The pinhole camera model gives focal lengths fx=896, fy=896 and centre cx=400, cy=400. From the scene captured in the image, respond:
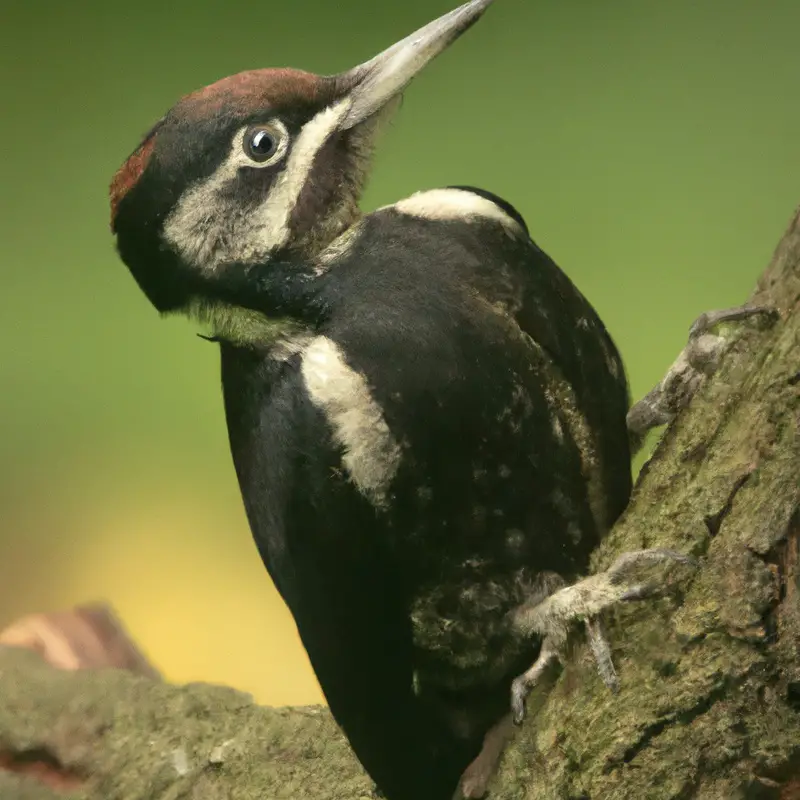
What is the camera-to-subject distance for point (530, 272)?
4.26 feet

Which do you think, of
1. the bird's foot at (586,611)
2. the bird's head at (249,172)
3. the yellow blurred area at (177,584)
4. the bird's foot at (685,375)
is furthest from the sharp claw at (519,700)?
the yellow blurred area at (177,584)

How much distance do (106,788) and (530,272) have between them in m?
1.47

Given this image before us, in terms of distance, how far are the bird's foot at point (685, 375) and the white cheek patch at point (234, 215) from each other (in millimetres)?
603

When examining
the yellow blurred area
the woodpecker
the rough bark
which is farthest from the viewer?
the yellow blurred area

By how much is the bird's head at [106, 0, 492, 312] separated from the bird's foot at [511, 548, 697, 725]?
0.59 metres

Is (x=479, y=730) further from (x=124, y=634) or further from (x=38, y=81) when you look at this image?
(x=38, y=81)

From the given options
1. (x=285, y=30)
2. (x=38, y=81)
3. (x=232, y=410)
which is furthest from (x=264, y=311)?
(x=38, y=81)

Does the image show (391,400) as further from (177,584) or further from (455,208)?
(177,584)

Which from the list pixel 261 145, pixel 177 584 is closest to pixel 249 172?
pixel 261 145

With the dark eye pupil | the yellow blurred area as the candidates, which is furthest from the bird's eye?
the yellow blurred area

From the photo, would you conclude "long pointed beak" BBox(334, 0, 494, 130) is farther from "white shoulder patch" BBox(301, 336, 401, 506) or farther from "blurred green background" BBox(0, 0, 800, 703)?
"white shoulder patch" BBox(301, 336, 401, 506)

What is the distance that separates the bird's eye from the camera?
4.12 ft

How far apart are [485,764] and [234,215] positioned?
0.86 meters

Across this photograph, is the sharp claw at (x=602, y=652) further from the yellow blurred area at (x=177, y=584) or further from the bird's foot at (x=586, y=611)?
the yellow blurred area at (x=177, y=584)
